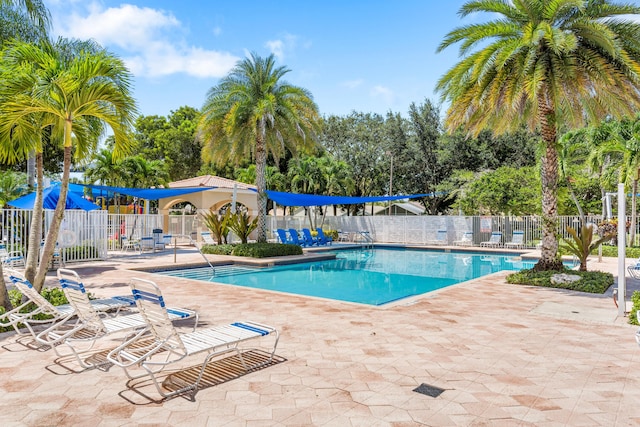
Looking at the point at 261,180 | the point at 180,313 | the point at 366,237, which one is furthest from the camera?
the point at 366,237

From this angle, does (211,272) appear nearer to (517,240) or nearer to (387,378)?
(387,378)

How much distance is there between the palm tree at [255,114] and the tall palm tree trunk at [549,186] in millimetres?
9546

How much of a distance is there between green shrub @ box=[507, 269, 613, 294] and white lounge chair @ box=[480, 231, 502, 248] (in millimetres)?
Result: 13342

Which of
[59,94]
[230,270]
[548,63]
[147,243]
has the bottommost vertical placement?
[230,270]

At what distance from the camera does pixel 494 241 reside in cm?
2434

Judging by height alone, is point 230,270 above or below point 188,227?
below

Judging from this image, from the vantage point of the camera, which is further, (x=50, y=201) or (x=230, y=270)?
(x=230, y=270)

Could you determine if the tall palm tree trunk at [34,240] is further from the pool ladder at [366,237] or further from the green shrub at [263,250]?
the pool ladder at [366,237]

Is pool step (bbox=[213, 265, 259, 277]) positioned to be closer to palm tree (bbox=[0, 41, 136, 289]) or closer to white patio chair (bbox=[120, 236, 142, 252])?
white patio chair (bbox=[120, 236, 142, 252])

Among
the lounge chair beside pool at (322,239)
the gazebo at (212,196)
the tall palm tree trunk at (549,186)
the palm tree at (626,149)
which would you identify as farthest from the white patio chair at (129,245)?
the palm tree at (626,149)

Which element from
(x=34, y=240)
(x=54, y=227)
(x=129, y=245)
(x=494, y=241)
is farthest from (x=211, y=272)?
(x=494, y=241)

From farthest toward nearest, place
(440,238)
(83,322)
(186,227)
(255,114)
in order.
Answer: (186,227) < (440,238) < (255,114) < (83,322)

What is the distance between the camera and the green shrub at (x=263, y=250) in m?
17.4

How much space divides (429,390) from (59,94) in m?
6.49
